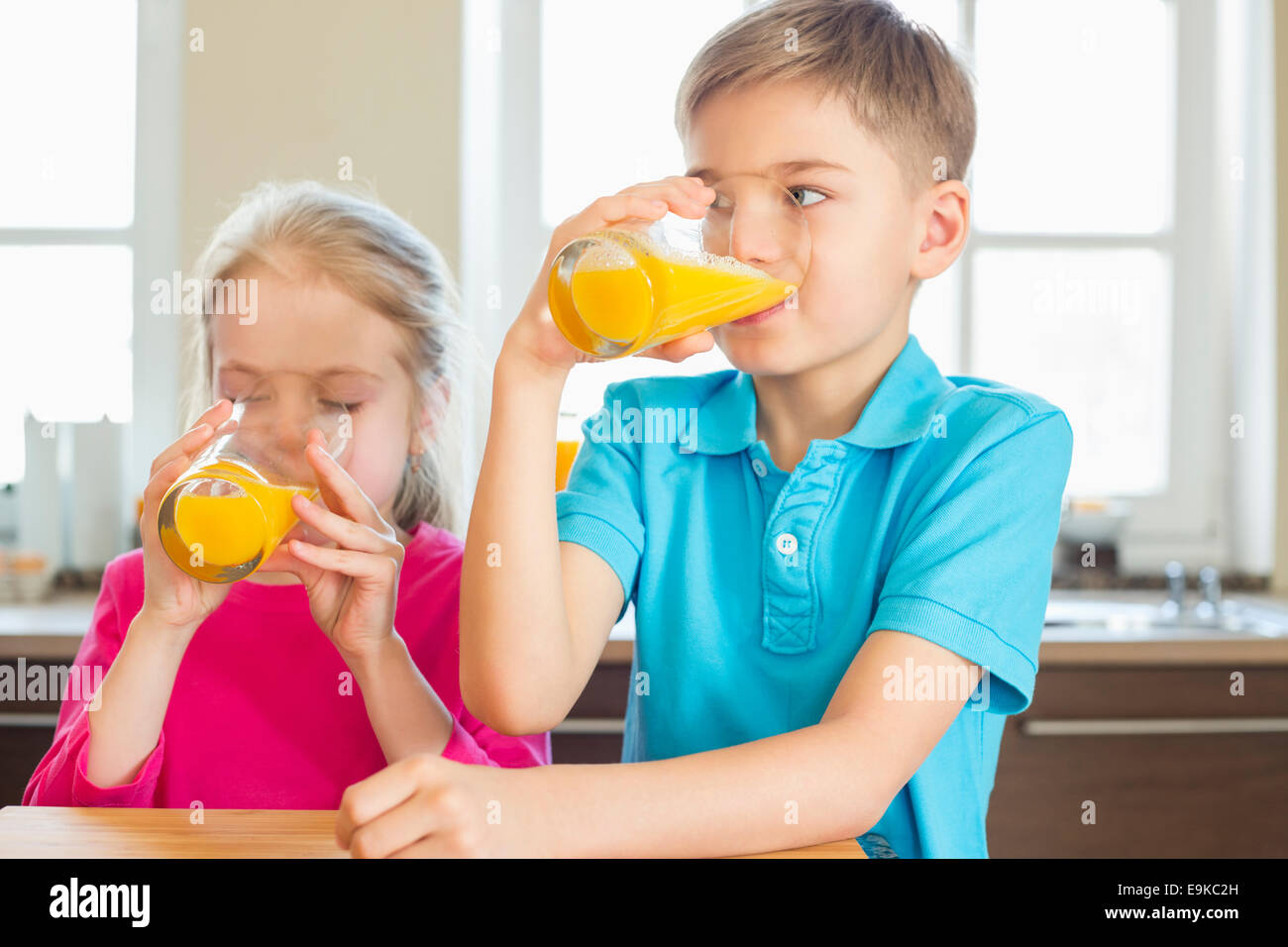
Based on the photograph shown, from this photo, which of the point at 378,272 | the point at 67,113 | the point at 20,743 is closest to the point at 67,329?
the point at 67,113

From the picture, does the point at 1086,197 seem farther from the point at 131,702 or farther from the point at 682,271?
the point at 131,702

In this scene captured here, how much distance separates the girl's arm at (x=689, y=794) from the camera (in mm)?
496

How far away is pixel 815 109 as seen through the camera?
834mm

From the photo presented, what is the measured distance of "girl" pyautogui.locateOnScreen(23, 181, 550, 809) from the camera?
2.83 feet

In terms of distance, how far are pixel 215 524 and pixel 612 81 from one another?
6.63 ft

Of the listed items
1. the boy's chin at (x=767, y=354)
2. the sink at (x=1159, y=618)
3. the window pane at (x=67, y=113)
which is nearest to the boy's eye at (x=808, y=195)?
the boy's chin at (x=767, y=354)

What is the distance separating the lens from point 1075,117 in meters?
2.54

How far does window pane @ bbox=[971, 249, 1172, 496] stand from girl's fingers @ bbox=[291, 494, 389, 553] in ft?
6.50

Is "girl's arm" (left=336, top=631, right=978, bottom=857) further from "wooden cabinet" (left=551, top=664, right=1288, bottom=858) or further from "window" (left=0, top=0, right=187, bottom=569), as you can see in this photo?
"window" (left=0, top=0, right=187, bottom=569)

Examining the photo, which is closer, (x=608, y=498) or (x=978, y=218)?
(x=608, y=498)

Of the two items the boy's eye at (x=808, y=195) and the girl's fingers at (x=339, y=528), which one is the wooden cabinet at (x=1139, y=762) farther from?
the boy's eye at (x=808, y=195)


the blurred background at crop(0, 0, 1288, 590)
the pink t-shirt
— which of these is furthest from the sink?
the pink t-shirt

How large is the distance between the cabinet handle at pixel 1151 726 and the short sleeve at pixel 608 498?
3.53 feet
